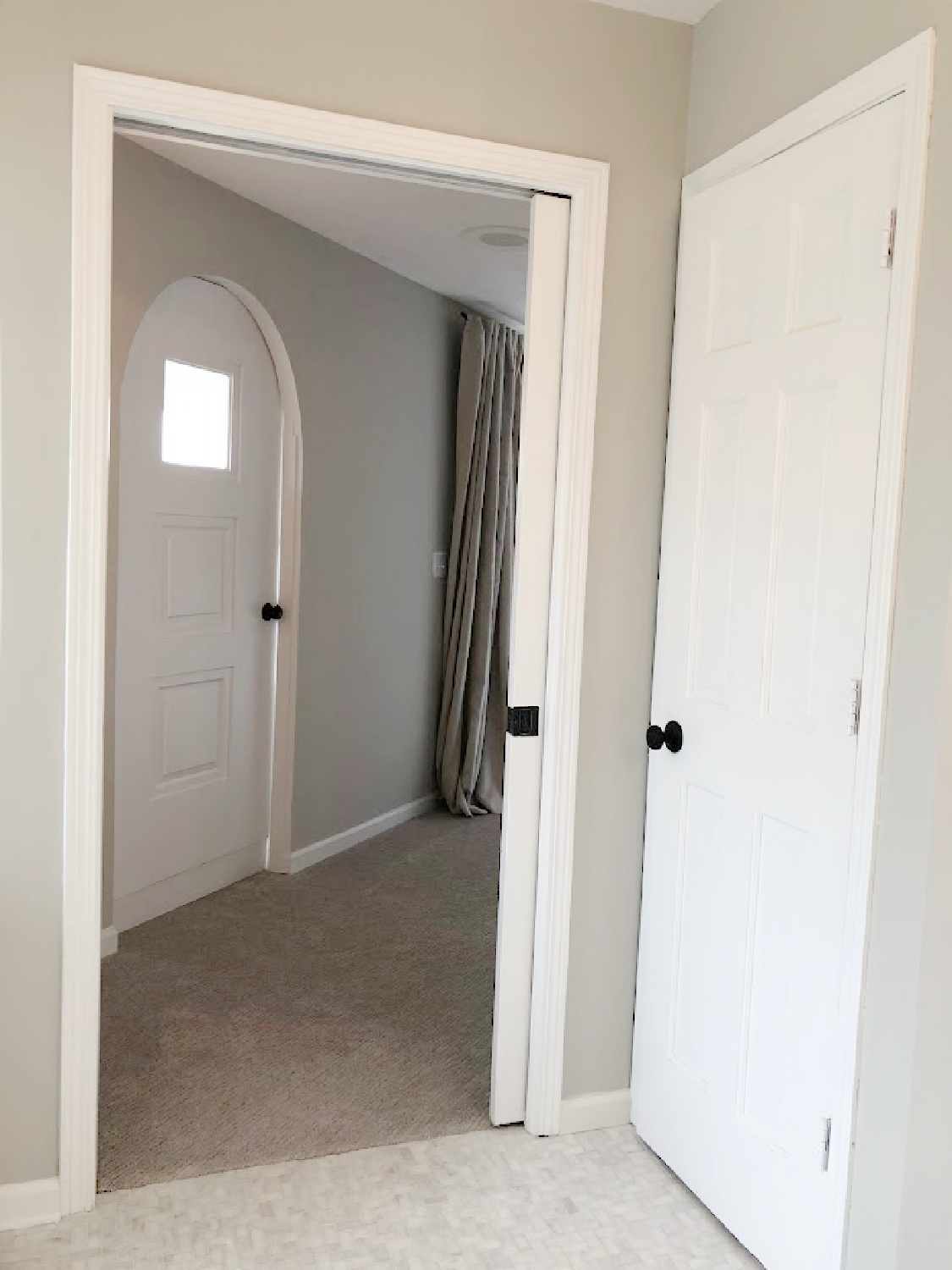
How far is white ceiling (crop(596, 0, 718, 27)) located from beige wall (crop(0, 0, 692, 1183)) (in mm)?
24

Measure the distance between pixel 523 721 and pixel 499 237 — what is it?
2113 mm

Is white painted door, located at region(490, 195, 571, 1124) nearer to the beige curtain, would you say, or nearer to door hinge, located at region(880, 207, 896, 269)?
door hinge, located at region(880, 207, 896, 269)

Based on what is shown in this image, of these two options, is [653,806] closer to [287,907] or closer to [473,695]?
[287,907]

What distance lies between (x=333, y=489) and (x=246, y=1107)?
2.41 m

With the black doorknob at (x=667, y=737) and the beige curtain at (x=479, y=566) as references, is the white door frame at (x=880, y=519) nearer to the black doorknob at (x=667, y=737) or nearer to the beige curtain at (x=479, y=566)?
the black doorknob at (x=667, y=737)

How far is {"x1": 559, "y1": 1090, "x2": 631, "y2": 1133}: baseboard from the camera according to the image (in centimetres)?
246

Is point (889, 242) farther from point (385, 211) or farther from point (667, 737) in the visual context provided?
point (385, 211)

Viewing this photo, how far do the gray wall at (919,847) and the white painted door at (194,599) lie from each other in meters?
2.39

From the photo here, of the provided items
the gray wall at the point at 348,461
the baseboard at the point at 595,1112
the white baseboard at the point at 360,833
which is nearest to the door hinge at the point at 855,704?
the baseboard at the point at 595,1112

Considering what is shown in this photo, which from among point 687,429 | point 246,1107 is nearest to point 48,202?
point 687,429

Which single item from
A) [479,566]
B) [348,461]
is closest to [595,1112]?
[348,461]

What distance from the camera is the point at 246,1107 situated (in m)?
2.51

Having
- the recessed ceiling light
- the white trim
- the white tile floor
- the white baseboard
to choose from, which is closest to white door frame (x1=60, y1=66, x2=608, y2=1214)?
the white tile floor

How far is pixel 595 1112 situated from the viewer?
97.7 inches
